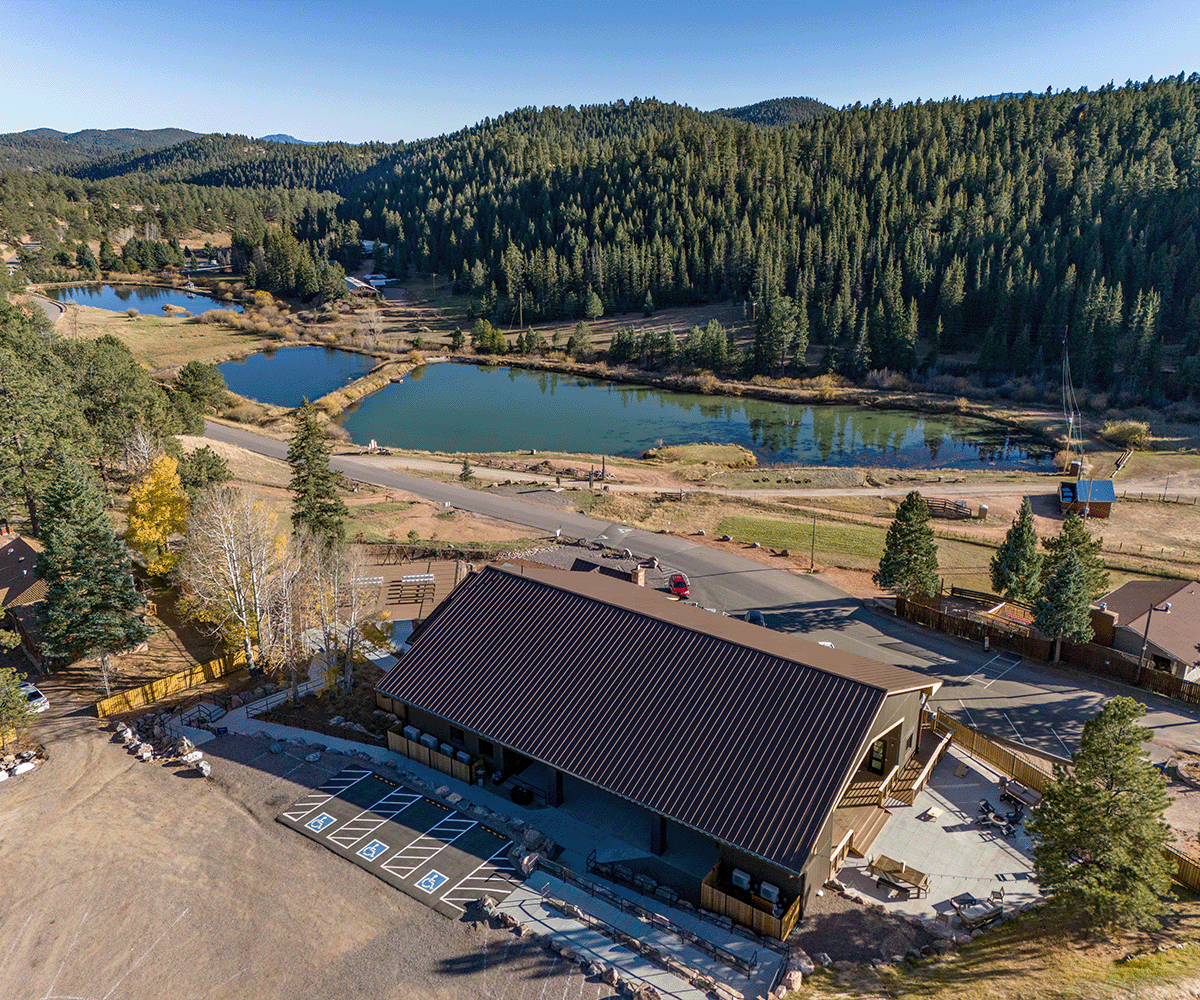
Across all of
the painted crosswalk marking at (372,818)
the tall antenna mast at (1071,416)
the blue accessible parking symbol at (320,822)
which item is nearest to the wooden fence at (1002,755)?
the painted crosswalk marking at (372,818)

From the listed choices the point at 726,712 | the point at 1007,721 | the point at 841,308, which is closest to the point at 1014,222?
the point at 841,308

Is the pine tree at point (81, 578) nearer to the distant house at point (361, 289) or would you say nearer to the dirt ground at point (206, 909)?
the dirt ground at point (206, 909)

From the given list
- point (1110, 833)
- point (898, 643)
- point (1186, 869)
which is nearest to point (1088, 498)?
point (898, 643)

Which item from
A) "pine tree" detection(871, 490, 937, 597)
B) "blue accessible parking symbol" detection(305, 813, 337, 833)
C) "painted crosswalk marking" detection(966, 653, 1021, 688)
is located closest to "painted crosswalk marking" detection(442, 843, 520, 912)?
"blue accessible parking symbol" detection(305, 813, 337, 833)

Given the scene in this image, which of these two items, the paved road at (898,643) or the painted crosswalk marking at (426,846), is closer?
the painted crosswalk marking at (426,846)

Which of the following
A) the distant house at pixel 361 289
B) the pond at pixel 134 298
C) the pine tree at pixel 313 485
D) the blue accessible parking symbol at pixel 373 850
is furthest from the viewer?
the distant house at pixel 361 289

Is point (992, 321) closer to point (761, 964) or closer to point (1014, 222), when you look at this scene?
point (1014, 222)

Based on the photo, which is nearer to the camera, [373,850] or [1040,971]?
[1040,971]

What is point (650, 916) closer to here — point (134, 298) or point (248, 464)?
point (248, 464)
